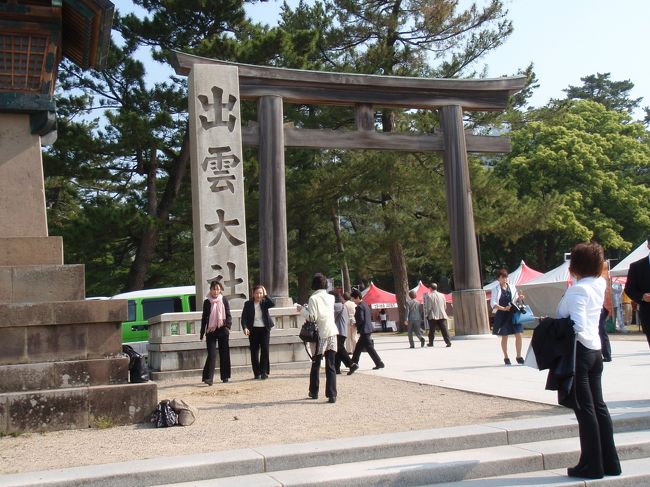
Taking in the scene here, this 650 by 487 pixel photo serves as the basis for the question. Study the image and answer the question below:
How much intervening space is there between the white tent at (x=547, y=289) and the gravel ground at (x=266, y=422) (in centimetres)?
1850

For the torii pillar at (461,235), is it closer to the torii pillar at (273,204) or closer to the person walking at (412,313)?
the person walking at (412,313)

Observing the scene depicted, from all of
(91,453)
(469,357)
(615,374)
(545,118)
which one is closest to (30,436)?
(91,453)

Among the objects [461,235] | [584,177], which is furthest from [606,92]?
[461,235]

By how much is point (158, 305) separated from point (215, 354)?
6.44m

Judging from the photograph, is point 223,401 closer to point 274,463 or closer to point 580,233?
point 274,463

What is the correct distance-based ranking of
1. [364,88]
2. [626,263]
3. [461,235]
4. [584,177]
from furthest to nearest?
[584,177] → [626,263] → [461,235] → [364,88]

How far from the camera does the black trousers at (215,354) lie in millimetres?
10875

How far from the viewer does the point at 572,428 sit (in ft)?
20.4

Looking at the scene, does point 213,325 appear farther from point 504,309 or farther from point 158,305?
point 158,305

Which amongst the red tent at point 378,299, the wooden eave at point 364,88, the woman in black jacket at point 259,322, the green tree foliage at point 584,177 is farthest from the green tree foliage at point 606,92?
the woman in black jacket at point 259,322

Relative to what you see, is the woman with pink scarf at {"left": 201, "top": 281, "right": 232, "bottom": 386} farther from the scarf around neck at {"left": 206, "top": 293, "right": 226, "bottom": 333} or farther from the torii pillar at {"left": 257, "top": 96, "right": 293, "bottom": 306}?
the torii pillar at {"left": 257, "top": 96, "right": 293, "bottom": 306}

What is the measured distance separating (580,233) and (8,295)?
33655 millimetres

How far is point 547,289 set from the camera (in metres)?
27.8

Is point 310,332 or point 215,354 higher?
point 310,332
